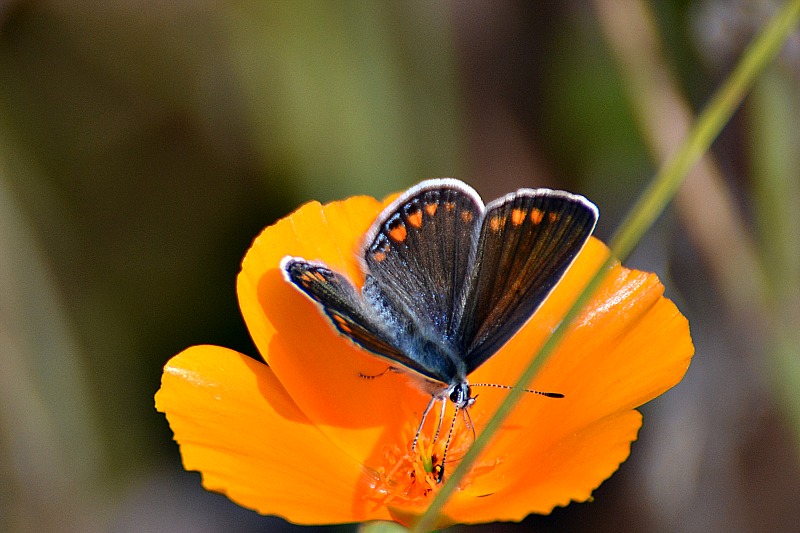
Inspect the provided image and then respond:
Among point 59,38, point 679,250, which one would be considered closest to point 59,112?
point 59,38

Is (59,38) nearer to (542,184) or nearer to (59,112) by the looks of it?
Result: (59,112)

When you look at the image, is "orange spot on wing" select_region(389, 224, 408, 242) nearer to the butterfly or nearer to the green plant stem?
the butterfly

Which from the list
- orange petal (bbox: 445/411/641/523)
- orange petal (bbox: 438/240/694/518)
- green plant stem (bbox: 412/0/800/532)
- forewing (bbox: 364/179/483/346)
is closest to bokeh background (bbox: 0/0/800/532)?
orange petal (bbox: 438/240/694/518)

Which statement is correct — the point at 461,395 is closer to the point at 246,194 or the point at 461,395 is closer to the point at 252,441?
the point at 252,441

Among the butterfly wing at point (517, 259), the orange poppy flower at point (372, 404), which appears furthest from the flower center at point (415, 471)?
the butterfly wing at point (517, 259)

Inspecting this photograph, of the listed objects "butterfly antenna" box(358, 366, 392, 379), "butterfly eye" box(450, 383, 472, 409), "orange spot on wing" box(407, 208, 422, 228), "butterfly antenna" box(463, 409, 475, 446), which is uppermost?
"orange spot on wing" box(407, 208, 422, 228)

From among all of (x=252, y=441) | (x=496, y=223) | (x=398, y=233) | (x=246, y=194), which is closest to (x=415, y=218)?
(x=398, y=233)
